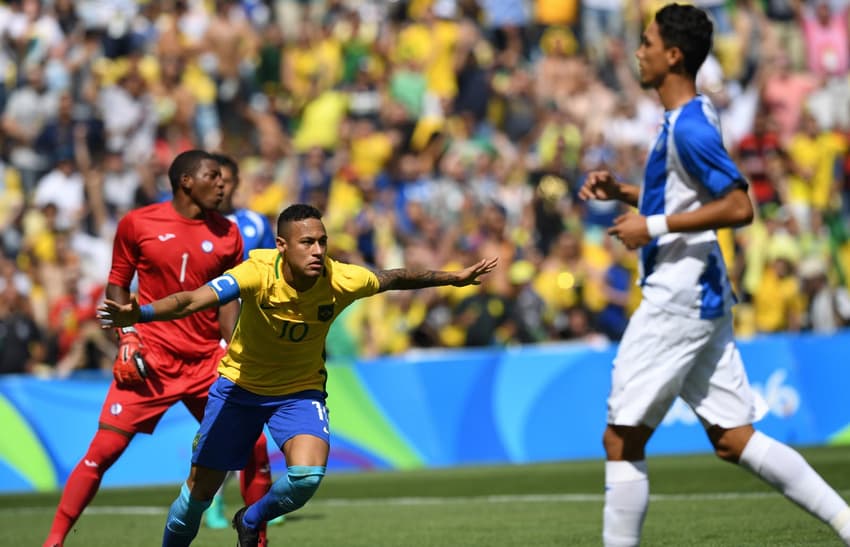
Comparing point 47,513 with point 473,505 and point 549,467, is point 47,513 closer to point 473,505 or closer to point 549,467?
point 473,505

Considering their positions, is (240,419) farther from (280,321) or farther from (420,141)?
(420,141)

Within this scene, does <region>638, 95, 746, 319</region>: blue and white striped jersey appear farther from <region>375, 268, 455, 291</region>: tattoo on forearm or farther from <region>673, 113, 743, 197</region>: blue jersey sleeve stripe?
<region>375, 268, 455, 291</region>: tattoo on forearm

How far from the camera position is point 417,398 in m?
16.9

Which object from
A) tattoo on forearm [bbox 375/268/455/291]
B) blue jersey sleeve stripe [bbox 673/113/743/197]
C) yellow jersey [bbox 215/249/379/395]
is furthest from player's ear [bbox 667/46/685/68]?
yellow jersey [bbox 215/249/379/395]

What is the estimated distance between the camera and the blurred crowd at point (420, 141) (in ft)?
59.5

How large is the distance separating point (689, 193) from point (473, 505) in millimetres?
5770

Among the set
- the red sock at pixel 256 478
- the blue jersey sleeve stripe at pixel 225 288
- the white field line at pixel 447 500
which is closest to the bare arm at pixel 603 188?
the blue jersey sleeve stripe at pixel 225 288

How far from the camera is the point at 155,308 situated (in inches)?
288

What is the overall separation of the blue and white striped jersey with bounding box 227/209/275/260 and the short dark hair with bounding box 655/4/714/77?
13.8 feet

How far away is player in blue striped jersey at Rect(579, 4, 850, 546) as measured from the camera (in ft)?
22.2

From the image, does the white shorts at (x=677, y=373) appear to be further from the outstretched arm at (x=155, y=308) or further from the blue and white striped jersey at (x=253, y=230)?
the blue and white striped jersey at (x=253, y=230)

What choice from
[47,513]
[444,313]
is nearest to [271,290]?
[47,513]

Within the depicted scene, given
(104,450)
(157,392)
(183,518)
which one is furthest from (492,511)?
(183,518)

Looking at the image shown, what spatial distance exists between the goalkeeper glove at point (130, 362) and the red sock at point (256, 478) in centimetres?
89
